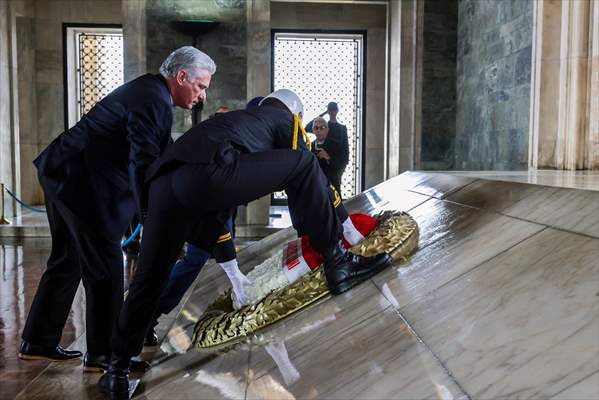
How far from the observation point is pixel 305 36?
14.9m

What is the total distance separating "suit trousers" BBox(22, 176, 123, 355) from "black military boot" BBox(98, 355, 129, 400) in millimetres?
400

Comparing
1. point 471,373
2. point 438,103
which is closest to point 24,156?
point 438,103

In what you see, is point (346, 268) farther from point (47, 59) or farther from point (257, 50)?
point (47, 59)

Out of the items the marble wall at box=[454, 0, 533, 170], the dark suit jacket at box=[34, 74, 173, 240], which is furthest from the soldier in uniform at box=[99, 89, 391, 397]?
the marble wall at box=[454, 0, 533, 170]

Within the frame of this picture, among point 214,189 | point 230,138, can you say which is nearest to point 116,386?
point 214,189

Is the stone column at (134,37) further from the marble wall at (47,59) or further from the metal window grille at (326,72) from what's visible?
the metal window grille at (326,72)

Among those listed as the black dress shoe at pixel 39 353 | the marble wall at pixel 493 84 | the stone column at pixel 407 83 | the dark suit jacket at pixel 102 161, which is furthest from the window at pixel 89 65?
the dark suit jacket at pixel 102 161

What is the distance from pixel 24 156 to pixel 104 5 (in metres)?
3.88

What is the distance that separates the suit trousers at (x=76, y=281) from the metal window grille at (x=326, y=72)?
1183cm

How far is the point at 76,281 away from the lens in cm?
351

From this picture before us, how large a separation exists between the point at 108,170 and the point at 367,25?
40.8 ft

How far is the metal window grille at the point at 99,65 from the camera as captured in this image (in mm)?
15109

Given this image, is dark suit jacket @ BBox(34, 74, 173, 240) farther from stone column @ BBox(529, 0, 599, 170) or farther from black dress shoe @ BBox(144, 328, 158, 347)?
stone column @ BBox(529, 0, 599, 170)

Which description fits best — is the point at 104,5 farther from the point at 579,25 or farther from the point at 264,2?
the point at 579,25
